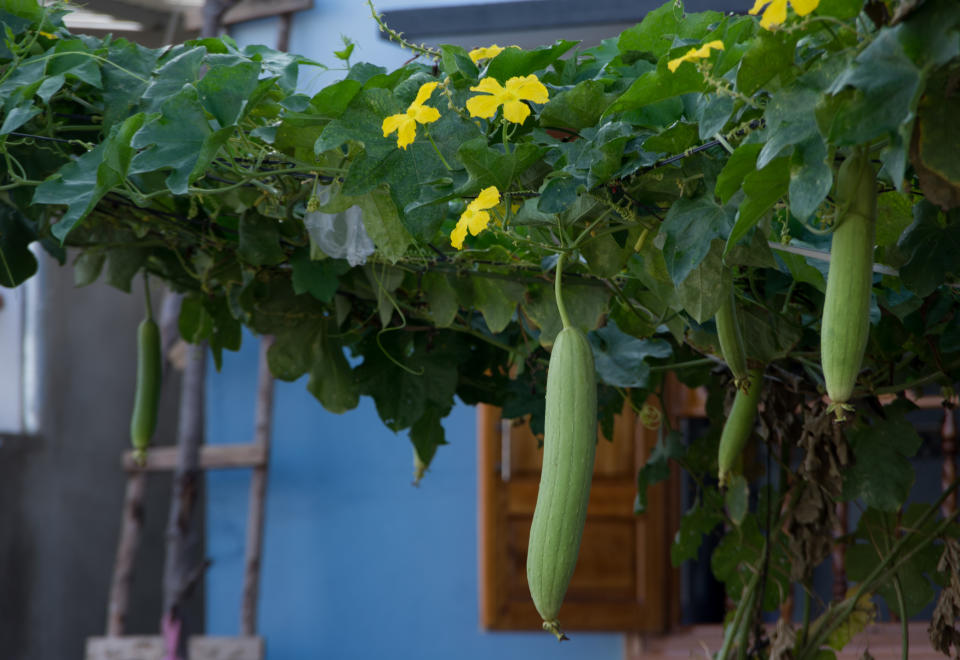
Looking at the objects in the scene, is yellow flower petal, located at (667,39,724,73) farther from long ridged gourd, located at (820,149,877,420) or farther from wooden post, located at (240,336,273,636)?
wooden post, located at (240,336,273,636)

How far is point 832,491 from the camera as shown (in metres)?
1.64

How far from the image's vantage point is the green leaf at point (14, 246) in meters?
1.38

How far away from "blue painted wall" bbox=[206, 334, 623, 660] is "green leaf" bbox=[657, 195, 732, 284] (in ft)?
9.30

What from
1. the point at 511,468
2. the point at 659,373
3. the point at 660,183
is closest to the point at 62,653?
the point at 511,468

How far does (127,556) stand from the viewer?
3869 millimetres

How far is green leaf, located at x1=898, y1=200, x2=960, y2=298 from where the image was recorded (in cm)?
102

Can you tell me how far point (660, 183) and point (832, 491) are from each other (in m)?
0.86

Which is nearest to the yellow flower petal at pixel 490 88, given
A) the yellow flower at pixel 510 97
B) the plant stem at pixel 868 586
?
the yellow flower at pixel 510 97

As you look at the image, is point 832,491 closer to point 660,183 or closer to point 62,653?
point 660,183

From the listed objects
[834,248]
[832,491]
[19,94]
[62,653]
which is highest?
[19,94]

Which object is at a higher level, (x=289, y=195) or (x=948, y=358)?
(x=289, y=195)

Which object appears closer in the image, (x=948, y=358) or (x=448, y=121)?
(x=448, y=121)

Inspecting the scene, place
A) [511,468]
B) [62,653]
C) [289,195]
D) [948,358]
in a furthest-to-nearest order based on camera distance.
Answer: [62,653]
[511,468]
[948,358]
[289,195]

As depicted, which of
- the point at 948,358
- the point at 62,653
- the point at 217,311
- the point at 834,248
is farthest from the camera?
the point at 62,653
